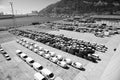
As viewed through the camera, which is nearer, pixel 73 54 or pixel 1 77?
pixel 1 77

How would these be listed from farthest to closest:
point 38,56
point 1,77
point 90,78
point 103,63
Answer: point 38,56
point 103,63
point 1,77
point 90,78

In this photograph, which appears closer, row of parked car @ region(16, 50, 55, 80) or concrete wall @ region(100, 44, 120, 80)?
concrete wall @ region(100, 44, 120, 80)

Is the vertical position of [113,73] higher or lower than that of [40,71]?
higher

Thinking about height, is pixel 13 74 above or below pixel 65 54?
below

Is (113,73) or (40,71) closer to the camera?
(113,73)

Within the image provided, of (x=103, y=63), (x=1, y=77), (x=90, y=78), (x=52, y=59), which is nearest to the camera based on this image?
(x=90, y=78)

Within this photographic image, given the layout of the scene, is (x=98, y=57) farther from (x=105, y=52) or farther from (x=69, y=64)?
(x=69, y=64)

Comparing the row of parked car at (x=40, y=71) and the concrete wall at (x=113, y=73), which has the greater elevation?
the concrete wall at (x=113, y=73)

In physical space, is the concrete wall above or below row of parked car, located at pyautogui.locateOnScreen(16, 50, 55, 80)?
above

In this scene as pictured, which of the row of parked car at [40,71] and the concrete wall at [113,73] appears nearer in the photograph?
the concrete wall at [113,73]

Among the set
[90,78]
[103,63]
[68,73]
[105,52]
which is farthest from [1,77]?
[105,52]

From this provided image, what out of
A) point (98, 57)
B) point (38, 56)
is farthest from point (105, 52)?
point (38, 56)
